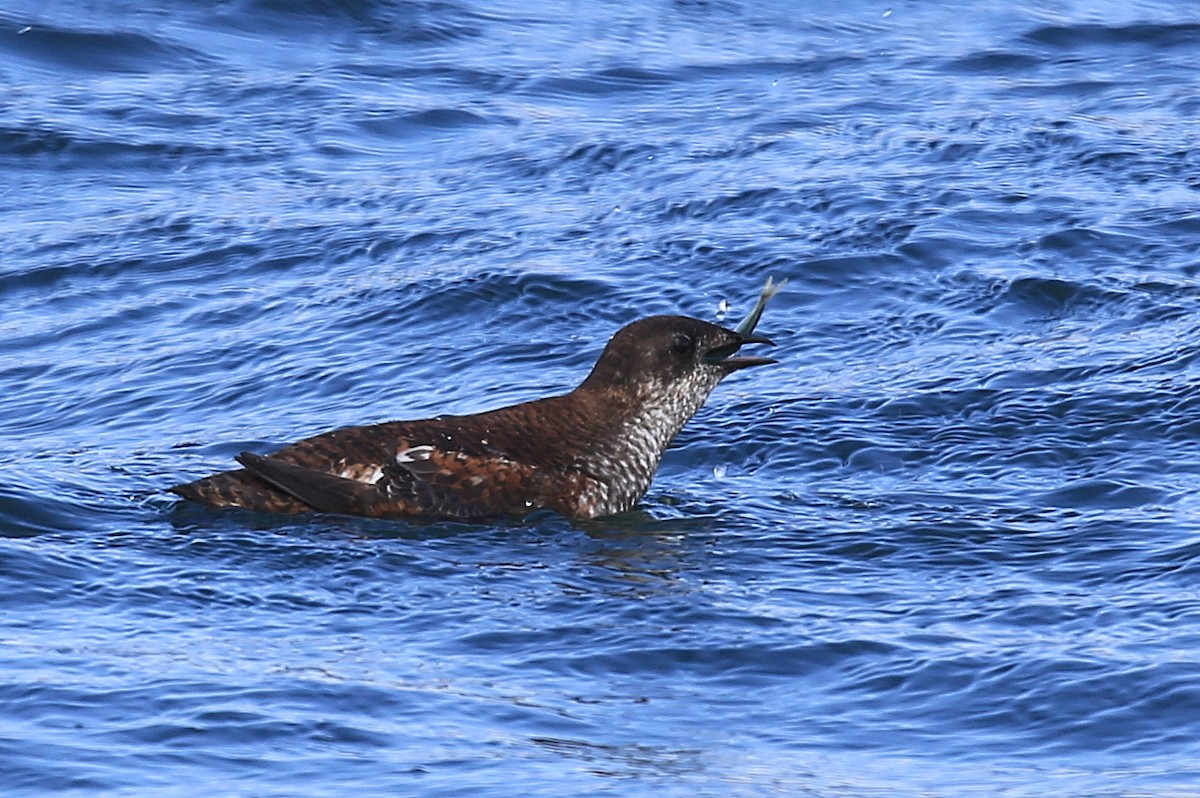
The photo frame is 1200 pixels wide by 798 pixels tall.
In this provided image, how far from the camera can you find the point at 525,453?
9.13 metres

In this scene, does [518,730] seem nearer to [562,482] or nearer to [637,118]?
[562,482]

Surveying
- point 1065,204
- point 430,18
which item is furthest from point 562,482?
point 430,18

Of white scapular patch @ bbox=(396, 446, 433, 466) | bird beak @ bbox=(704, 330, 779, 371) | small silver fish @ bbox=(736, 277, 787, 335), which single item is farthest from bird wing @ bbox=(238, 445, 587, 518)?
small silver fish @ bbox=(736, 277, 787, 335)

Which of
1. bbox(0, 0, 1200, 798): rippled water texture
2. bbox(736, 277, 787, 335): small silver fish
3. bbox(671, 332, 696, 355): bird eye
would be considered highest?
bbox(736, 277, 787, 335): small silver fish

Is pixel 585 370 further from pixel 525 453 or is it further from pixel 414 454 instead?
pixel 414 454

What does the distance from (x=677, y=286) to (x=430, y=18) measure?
772cm

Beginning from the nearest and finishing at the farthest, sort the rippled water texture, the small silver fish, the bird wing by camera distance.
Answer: the rippled water texture → the bird wing → the small silver fish

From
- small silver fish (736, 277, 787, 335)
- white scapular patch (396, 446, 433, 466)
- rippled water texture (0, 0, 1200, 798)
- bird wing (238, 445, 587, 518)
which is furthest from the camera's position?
small silver fish (736, 277, 787, 335)

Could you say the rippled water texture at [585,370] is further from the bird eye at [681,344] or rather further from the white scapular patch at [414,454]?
the bird eye at [681,344]

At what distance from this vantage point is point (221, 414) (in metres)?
10.9

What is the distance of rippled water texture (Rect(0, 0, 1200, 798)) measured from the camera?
6.77 meters

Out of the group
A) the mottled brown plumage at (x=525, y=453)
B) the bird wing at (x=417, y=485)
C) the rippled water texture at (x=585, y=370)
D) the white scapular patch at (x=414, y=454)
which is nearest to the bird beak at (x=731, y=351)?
the mottled brown plumage at (x=525, y=453)

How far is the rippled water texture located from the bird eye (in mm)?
631

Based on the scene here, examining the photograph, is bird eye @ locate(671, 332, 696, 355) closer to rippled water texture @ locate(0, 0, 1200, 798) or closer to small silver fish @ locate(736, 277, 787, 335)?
small silver fish @ locate(736, 277, 787, 335)
